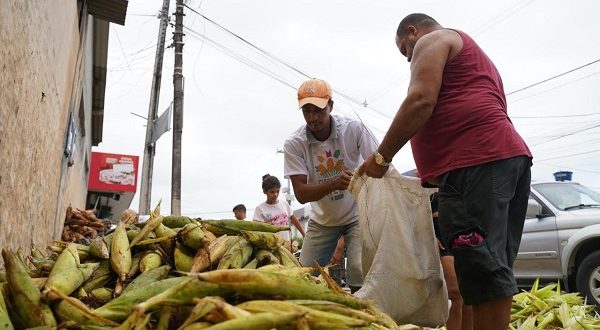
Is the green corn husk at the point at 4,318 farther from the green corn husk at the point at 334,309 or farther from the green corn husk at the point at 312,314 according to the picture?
the green corn husk at the point at 334,309

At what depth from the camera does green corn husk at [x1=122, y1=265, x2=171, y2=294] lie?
5.56 ft

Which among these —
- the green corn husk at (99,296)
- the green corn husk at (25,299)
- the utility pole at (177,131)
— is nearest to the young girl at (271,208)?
the green corn husk at (99,296)

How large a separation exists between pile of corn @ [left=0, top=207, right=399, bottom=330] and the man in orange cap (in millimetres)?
1706

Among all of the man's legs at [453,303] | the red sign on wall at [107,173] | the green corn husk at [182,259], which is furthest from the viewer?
the red sign on wall at [107,173]

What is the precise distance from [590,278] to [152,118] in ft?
42.9

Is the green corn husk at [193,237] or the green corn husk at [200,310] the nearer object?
the green corn husk at [200,310]

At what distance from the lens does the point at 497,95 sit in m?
2.68

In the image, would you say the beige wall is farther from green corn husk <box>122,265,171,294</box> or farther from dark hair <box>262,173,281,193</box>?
dark hair <box>262,173,281,193</box>

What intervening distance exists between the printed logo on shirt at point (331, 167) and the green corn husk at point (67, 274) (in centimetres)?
228

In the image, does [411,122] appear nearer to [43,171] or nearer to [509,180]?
[509,180]

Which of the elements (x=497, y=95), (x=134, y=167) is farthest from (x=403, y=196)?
(x=134, y=167)

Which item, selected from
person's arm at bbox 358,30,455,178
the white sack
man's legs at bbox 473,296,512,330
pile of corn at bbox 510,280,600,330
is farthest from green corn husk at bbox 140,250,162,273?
pile of corn at bbox 510,280,600,330

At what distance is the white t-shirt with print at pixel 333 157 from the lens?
3869 mm

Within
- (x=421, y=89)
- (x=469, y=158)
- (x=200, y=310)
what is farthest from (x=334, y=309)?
(x=421, y=89)
